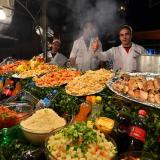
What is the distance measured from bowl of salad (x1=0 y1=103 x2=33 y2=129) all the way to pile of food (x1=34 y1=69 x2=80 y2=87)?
54 centimetres

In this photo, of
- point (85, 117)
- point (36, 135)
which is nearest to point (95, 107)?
point (85, 117)

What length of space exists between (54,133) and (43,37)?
4249 millimetres

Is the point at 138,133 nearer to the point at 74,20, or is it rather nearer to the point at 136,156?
the point at 136,156

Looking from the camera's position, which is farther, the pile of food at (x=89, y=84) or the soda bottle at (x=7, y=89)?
the soda bottle at (x=7, y=89)

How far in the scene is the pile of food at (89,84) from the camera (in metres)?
3.33

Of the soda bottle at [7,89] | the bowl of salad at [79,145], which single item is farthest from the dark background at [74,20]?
the bowl of salad at [79,145]

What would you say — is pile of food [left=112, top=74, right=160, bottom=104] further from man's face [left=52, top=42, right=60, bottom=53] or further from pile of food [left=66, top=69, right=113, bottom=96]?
man's face [left=52, top=42, right=60, bottom=53]

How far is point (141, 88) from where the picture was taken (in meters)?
3.01

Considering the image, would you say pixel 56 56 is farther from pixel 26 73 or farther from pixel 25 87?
pixel 25 87

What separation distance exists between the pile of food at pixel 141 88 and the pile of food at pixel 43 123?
2.50 feet

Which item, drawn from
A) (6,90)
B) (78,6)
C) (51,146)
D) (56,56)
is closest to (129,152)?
(51,146)

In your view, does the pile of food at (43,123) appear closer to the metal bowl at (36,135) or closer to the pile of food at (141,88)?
the metal bowl at (36,135)

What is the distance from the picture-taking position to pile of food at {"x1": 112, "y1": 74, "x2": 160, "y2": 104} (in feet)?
9.27

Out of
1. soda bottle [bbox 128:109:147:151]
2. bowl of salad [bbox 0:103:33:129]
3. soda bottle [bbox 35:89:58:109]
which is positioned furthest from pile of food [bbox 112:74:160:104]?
bowl of salad [bbox 0:103:33:129]
